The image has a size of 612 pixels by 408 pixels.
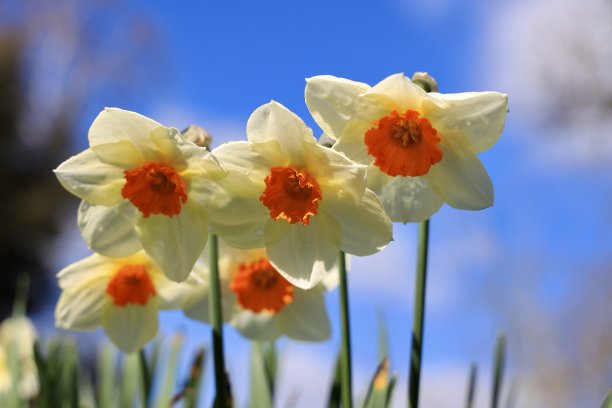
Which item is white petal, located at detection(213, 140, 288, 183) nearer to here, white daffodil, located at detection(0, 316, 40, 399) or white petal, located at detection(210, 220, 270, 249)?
white petal, located at detection(210, 220, 270, 249)

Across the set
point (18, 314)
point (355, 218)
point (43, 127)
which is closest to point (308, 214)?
point (355, 218)

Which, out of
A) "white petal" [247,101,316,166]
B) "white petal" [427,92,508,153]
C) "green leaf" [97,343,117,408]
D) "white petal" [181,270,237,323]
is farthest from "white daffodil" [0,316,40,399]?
"white petal" [427,92,508,153]

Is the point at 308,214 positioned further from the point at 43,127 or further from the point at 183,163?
the point at 43,127

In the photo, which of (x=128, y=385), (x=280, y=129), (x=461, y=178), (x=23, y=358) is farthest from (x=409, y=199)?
(x=23, y=358)

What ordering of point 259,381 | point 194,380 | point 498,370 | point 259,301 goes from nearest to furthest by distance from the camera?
point 259,301 → point 498,370 → point 259,381 → point 194,380

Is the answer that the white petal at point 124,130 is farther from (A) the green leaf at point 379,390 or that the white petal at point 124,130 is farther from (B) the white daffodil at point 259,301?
(A) the green leaf at point 379,390

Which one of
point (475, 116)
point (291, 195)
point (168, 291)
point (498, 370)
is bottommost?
point (498, 370)

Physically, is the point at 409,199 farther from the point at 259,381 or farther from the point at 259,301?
the point at 259,381
